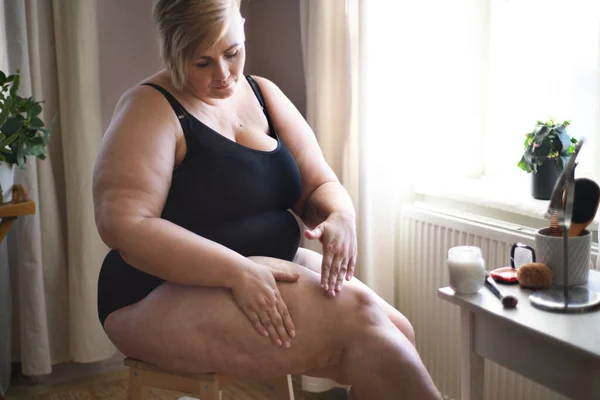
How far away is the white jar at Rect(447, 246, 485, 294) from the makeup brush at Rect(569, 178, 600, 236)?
208 mm

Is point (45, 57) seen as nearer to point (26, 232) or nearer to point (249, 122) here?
point (26, 232)

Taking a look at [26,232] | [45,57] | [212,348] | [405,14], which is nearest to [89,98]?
[45,57]

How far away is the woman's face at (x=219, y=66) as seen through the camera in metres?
1.27

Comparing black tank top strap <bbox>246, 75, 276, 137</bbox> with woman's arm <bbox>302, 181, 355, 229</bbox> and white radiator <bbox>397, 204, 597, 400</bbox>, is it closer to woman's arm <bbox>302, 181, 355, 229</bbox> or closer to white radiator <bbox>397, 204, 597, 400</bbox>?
woman's arm <bbox>302, 181, 355, 229</bbox>

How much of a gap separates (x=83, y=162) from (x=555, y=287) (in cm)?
176

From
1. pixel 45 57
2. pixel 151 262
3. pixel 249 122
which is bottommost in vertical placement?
pixel 151 262

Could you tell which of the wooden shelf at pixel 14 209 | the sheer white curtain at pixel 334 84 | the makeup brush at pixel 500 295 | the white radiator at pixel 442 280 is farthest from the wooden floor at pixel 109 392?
the makeup brush at pixel 500 295

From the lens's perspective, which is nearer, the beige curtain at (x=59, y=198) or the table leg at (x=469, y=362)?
the table leg at (x=469, y=362)

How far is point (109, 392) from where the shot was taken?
262cm

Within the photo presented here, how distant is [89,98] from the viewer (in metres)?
2.53

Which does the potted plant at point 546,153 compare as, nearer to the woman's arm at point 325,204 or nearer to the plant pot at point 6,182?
the woman's arm at point 325,204

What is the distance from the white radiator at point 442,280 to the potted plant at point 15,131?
1.21 meters

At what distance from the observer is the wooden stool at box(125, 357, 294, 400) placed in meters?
1.30

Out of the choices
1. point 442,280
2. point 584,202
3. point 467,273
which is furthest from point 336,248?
point 442,280
